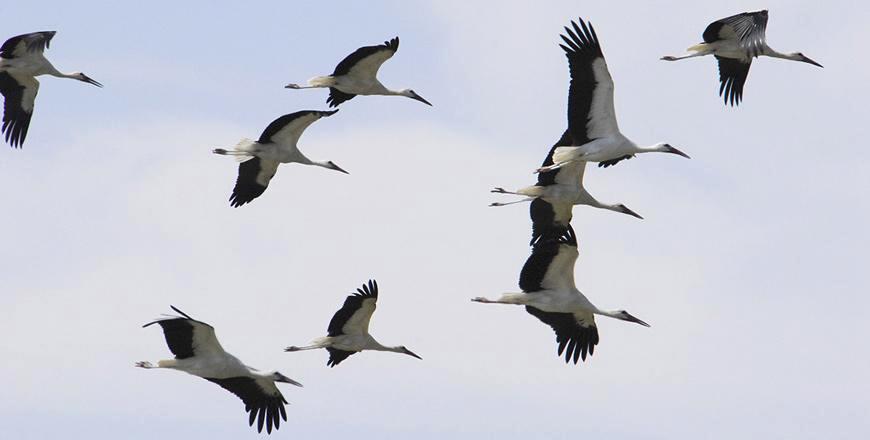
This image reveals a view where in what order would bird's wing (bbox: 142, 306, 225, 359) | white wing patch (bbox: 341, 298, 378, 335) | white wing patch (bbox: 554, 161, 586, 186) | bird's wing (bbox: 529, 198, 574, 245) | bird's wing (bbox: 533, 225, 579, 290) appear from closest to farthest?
bird's wing (bbox: 142, 306, 225, 359) → bird's wing (bbox: 533, 225, 579, 290) → white wing patch (bbox: 341, 298, 378, 335) → white wing patch (bbox: 554, 161, 586, 186) → bird's wing (bbox: 529, 198, 574, 245)

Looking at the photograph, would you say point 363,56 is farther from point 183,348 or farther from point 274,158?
point 183,348

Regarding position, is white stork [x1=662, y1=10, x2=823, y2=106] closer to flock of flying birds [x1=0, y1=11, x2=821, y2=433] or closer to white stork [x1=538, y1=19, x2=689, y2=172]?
flock of flying birds [x1=0, y1=11, x2=821, y2=433]

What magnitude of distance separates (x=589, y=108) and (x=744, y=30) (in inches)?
144

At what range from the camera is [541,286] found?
23781 millimetres

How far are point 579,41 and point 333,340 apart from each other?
513 centimetres

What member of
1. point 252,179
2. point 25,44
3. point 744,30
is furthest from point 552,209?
point 25,44

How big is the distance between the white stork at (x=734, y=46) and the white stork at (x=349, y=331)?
5596mm

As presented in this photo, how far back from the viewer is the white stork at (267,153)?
25359 mm

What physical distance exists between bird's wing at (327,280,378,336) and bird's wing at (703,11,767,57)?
5900mm

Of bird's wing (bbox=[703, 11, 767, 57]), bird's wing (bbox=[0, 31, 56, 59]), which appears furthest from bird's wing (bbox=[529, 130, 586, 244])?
bird's wing (bbox=[0, 31, 56, 59])

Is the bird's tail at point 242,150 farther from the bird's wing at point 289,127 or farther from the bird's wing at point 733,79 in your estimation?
the bird's wing at point 733,79

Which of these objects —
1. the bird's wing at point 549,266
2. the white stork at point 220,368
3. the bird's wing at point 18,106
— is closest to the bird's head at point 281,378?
the white stork at point 220,368

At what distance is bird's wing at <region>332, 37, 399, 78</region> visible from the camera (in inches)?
1019

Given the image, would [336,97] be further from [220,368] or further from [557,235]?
[220,368]
